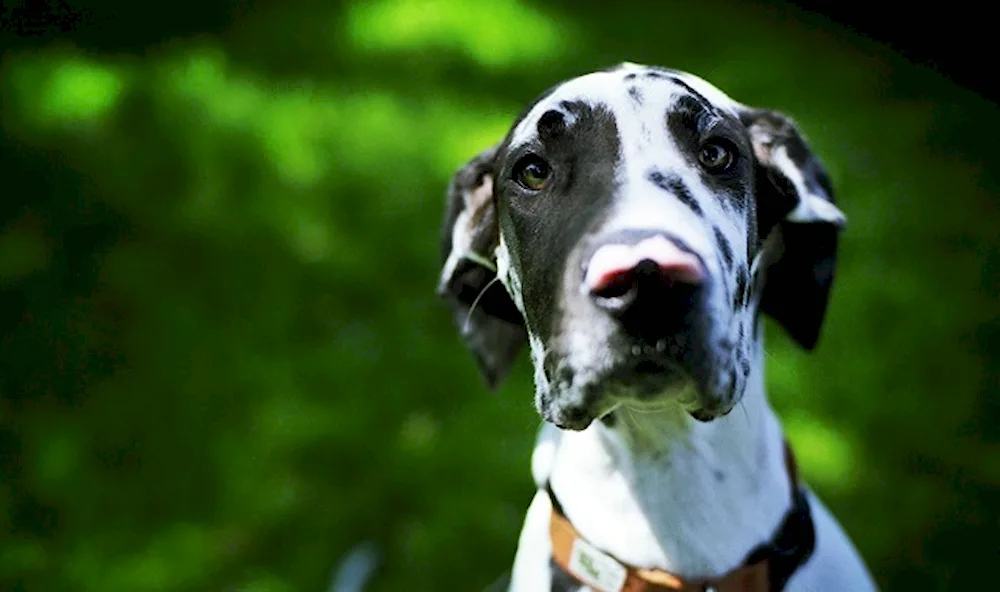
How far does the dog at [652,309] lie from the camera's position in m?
2.45

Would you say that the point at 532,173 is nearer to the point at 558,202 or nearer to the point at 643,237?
the point at 558,202

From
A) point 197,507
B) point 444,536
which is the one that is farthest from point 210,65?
point 444,536

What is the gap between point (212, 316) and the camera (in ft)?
18.5

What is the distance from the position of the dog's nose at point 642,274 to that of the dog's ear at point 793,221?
0.66m

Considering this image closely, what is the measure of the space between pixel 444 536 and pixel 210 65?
2557 mm

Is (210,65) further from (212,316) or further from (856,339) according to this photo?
(856,339)

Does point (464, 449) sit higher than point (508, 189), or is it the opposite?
point (508, 189)

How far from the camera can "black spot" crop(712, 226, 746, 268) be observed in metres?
2.58

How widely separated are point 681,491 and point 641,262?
79 cm

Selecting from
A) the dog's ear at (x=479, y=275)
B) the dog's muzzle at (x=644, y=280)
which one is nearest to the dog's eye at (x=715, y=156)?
the dog's muzzle at (x=644, y=280)

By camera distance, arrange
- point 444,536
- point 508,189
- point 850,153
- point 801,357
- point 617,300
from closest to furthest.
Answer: point 617,300 → point 508,189 → point 444,536 → point 801,357 → point 850,153

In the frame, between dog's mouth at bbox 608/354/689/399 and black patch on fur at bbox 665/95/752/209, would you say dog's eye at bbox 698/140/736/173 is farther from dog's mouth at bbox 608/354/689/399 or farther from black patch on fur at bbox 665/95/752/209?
dog's mouth at bbox 608/354/689/399

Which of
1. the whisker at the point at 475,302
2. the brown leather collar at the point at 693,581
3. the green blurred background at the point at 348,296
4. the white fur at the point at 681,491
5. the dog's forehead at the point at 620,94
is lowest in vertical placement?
the green blurred background at the point at 348,296

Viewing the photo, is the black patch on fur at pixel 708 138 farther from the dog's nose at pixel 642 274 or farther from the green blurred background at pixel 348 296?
the green blurred background at pixel 348 296
